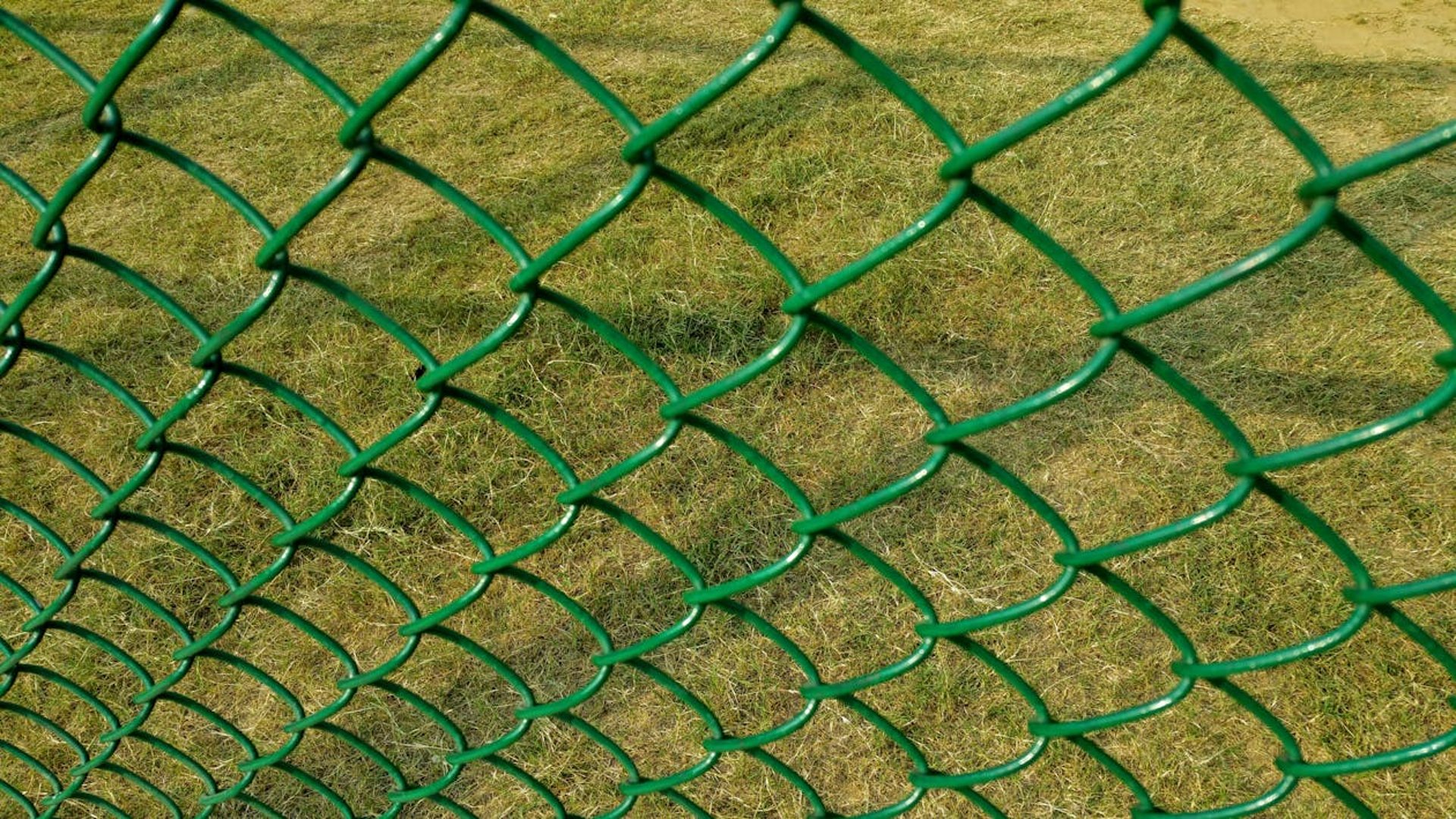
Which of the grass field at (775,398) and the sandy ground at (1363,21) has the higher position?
the sandy ground at (1363,21)

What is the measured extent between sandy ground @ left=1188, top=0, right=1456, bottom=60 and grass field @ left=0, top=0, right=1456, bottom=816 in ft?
0.06

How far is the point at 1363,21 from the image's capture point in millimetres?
3941

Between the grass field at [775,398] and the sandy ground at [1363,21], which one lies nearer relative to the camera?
the grass field at [775,398]

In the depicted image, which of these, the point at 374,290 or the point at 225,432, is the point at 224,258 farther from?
the point at 225,432

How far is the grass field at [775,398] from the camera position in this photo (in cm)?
201

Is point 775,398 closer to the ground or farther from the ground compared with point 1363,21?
closer to the ground

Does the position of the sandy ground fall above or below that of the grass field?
above

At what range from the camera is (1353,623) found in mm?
1021

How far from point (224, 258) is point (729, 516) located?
176cm

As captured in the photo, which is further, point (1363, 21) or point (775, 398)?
point (1363, 21)

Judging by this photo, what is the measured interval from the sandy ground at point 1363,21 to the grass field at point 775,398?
0.06 feet

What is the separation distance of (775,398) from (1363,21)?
292 centimetres

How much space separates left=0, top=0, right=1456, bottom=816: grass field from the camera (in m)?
2.01

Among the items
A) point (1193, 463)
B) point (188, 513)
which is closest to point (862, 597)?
point (1193, 463)
